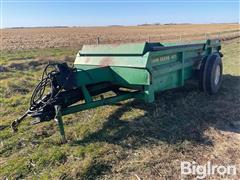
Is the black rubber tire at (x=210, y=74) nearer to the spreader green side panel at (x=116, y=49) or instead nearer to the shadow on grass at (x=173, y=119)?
the shadow on grass at (x=173, y=119)

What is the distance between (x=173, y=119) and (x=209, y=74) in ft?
5.00

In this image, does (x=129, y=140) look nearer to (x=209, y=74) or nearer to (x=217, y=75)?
(x=209, y=74)

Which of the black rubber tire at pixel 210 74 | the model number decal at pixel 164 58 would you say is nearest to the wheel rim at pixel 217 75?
the black rubber tire at pixel 210 74

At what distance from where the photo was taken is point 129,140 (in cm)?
411

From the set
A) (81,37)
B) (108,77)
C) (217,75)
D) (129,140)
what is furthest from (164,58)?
(81,37)

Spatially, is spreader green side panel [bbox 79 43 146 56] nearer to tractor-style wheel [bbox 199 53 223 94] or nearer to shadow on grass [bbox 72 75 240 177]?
shadow on grass [bbox 72 75 240 177]

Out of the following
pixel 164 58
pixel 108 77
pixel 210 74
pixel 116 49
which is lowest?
pixel 210 74

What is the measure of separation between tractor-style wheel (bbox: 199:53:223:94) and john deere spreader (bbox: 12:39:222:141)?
1.33ft

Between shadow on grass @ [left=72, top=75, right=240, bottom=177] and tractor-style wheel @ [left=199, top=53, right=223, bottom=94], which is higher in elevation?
tractor-style wheel @ [left=199, top=53, right=223, bottom=94]

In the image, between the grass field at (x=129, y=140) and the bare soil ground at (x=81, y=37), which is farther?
the bare soil ground at (x=81, y=37)

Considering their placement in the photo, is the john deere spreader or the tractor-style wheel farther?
the tractor-style wheel

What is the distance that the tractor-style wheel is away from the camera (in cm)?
586

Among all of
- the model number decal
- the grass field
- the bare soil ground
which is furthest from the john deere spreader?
the bare soil ground

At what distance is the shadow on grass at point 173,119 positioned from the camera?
4.18 meters
